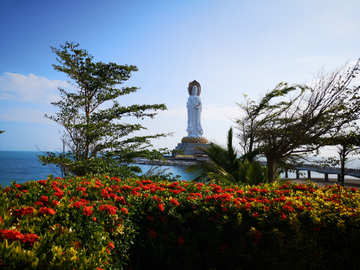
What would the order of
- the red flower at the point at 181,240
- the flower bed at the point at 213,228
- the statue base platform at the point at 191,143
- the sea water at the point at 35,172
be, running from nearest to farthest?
the flower bed at the point at 213,228, the red flower at the point at 181,240, the sea water at the point at 35,172, the statue base platform at the point at 191,143

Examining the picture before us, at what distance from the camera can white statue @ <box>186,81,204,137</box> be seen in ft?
98.8

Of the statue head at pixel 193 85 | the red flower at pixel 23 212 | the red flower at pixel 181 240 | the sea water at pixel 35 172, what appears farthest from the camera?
the statue head at pixel 193 85

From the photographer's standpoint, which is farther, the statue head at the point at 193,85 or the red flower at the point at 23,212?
the statue head at the point at 193,85

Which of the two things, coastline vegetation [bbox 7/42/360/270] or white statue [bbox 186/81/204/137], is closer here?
coastline vegetation [bbox 7/42/360/270]

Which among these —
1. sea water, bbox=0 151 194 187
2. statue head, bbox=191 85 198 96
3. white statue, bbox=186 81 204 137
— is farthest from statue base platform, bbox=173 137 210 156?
statue head, bbox=191 85 198 96

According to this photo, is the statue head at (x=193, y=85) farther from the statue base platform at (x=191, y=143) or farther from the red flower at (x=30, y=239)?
the red flower at (x=30, y=239)

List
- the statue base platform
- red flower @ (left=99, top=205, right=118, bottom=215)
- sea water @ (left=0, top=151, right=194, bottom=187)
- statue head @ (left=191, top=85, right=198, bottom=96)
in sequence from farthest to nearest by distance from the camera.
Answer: the statue base platform, statue head @ (left=191, top=85, right=198, bottom=96), sea water @ (left=0, top=151, right=194, bottom=187), red flower @ (left=99, top=205, right=118, bottom=215)

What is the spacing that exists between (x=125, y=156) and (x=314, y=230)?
5.99 metres

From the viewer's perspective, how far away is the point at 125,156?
7492mm

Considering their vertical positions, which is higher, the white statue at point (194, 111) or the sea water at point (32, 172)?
the white statue at point (194, 111)

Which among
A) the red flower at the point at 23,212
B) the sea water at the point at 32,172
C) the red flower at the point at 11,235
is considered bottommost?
the sea water at the point at 32,172

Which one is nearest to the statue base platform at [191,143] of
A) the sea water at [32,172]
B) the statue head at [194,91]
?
the sea water at [32,172]

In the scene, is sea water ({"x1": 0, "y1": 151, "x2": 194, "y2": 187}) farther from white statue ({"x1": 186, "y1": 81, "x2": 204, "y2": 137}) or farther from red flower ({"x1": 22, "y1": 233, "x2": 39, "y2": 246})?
white statue ({"x1": 186, "y1": 81, "x2": 204, "y2": 137})

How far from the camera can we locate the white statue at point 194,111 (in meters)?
30.1
